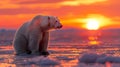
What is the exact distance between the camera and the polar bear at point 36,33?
47.0 ft

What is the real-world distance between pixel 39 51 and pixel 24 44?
60 cm

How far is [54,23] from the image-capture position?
14.3 m

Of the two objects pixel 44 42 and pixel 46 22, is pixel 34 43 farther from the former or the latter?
pixel 46 22

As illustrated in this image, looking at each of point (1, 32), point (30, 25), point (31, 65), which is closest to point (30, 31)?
point (30, 25)

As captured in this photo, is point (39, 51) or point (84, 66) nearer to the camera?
point (84, 66)

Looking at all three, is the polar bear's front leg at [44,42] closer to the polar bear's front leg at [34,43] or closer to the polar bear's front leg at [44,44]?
the polar bear's front leg at [44,44]

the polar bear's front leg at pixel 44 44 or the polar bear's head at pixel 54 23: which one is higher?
the polar bear's head at pixel 54 23

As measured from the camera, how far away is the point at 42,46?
1484 cm

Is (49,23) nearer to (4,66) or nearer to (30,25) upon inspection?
(30,25)

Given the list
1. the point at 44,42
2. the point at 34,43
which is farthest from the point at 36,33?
the point at 44,42

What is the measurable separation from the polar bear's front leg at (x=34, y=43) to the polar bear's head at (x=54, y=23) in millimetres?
539

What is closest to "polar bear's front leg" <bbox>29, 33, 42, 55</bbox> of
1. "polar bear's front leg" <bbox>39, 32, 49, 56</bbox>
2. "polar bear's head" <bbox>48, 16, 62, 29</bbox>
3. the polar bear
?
the polar bear

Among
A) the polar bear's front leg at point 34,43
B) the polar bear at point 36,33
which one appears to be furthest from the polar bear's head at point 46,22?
the polar bear's front leg at point 34,43

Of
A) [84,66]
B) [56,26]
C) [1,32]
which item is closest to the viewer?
[84,66]
